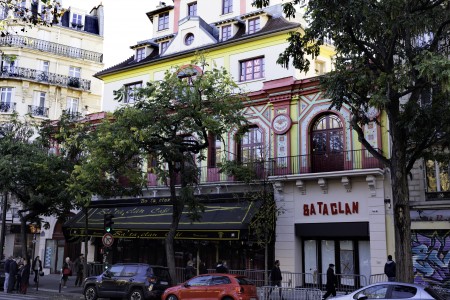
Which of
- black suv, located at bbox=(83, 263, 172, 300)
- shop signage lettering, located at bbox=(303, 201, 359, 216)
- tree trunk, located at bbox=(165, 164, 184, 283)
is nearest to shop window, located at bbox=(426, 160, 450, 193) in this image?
shop signage lettering, located at bbox=(303, 201, 359, 216)

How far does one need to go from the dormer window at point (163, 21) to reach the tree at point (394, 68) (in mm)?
16592

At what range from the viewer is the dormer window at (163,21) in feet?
102

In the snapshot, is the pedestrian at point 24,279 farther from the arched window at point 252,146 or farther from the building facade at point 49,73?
the building facade at point 49,73

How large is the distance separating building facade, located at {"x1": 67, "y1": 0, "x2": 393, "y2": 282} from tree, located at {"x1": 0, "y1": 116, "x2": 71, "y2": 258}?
3260 millimetres

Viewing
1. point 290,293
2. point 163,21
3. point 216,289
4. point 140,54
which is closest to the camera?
point 216,289

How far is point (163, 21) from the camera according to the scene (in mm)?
31359

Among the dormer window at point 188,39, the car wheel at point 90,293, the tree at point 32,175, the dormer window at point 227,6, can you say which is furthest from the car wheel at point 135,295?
the dormer window at point 227,6

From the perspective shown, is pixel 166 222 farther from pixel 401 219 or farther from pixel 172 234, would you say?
pixel 401 219

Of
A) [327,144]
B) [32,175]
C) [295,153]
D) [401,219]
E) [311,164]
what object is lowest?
[401,219]

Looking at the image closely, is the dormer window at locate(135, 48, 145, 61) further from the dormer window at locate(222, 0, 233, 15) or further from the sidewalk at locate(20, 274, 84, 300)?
the sidewalk at locate(20, 274, 84, 300)

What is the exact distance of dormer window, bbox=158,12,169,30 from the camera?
3109cm

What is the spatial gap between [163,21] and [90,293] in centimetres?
1809

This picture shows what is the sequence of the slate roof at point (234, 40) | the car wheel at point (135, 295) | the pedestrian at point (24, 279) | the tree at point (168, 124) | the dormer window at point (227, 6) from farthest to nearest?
the dormer window at point (227, 6) → the slate roof at point (234, 40) → the pedestrian at point (24, 279) → the tree at point (168, 124) → the car wheel at point (135, 295)

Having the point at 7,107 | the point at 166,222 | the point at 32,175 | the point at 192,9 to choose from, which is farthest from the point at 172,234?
the point at 7,107
